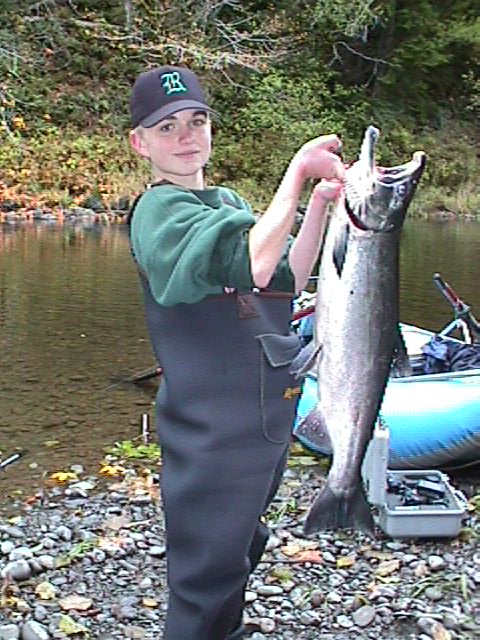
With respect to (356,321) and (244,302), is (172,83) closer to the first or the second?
(244,302)

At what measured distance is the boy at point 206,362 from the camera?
2.66 meters

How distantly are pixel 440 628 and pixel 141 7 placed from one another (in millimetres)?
21584

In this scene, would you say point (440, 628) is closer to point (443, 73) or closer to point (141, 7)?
point (141, 7)

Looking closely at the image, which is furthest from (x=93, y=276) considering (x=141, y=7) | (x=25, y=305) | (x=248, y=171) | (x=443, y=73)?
(x=443, y=73)

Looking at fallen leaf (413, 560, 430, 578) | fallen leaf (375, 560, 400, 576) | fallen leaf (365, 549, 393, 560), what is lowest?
fallen leaf (365, 549, 393, 560)

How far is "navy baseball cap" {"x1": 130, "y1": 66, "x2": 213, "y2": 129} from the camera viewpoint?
2.71 m

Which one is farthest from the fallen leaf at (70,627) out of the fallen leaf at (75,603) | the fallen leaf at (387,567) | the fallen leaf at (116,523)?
the fallen leaf at (387,567)

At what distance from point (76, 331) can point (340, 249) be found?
7.33m

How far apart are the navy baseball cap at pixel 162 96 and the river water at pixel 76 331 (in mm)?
3563

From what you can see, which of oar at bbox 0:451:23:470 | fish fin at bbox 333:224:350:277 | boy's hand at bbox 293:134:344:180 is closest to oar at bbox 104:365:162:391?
oar at bbox 0:451:23:470

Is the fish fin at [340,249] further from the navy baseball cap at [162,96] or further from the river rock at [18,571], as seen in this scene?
the river rock at [18,571]

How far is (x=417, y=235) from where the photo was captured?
19125mm

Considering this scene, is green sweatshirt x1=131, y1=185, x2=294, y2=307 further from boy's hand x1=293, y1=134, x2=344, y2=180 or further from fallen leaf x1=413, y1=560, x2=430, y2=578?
→ fallen leaf x1=413, y1=560, x2=430, y2=578

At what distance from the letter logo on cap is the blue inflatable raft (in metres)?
3.40
